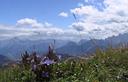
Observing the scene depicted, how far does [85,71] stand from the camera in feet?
29.2

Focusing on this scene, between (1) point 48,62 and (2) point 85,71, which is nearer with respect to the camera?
(1) point 48,62

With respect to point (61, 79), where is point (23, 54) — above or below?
above

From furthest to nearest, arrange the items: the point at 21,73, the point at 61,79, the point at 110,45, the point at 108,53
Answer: the point at 110,45 < the point at 108,53 < the point at 21,73 < the point at 61,79

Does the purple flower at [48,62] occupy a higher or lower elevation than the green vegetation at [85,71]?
higher

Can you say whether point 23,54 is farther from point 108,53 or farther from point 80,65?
point 108,53

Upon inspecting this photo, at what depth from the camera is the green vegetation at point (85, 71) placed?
8289mm

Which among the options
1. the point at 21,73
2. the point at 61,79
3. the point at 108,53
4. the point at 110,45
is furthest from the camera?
the point at 110,45

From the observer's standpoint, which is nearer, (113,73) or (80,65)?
(113,73)

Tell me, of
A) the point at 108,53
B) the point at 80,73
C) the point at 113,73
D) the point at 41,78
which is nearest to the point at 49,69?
the point at 41,78

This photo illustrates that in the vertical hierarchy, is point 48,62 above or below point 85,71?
above

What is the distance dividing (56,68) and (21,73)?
0.99m

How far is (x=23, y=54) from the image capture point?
31.4 ft

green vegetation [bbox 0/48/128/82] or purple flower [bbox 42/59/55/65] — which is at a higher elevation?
purple flower [bbox 42/59/55/65]

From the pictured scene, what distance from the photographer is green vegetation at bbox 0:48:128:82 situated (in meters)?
8.29
